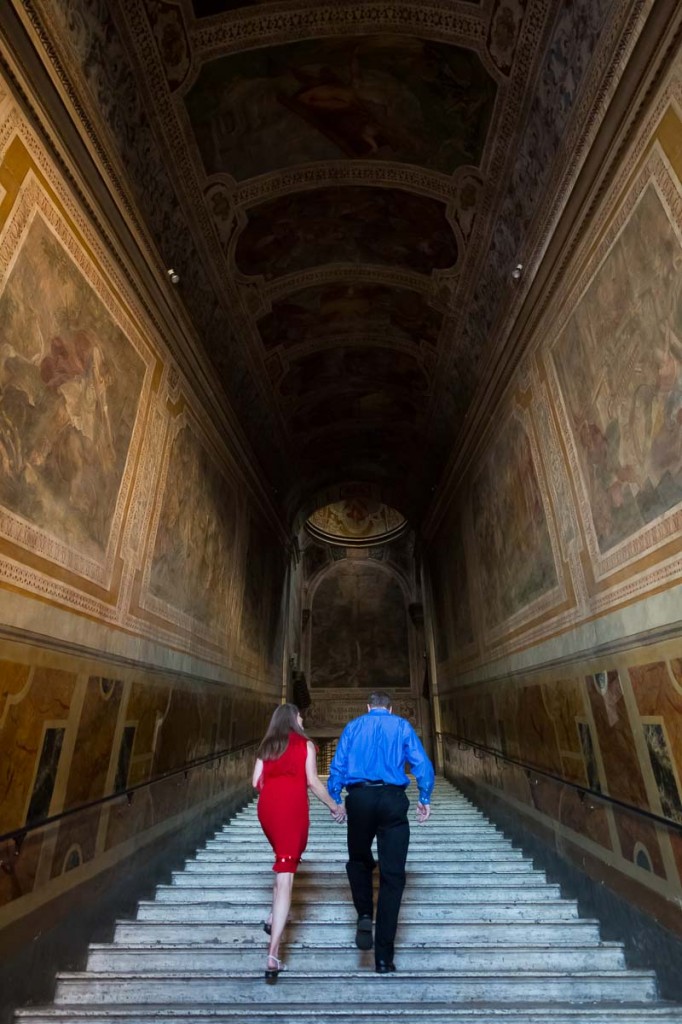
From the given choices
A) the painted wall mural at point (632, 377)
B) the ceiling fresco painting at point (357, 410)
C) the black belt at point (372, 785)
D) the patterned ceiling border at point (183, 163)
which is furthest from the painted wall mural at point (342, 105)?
the black belt at point (372, 785)

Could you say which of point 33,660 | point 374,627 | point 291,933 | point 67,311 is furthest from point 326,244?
point 374,627

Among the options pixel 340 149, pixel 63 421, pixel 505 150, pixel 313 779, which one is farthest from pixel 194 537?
pixel 505 150

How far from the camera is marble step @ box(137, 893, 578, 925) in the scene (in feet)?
15.1

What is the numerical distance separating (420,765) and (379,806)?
0.41 metres

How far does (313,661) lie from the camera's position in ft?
81.4

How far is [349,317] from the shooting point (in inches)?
428

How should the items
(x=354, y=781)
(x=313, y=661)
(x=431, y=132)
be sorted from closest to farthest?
(x=354, y=781) < (x=431, y=132) < (x=313, y=661)

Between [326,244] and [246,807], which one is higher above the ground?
[326,244]

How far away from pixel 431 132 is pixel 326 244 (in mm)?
2412

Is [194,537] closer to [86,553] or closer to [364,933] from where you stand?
[86,553]

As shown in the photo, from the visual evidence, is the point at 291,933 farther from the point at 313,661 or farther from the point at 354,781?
the point at 313,661

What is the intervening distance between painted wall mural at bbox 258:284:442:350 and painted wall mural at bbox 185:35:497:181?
2582mm

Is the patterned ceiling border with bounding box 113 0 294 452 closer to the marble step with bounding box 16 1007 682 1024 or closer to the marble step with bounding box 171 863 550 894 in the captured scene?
Answer: the marble step with bounding box 171 863 550 894

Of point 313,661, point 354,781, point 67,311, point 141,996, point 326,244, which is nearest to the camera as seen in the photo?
point 141,996
